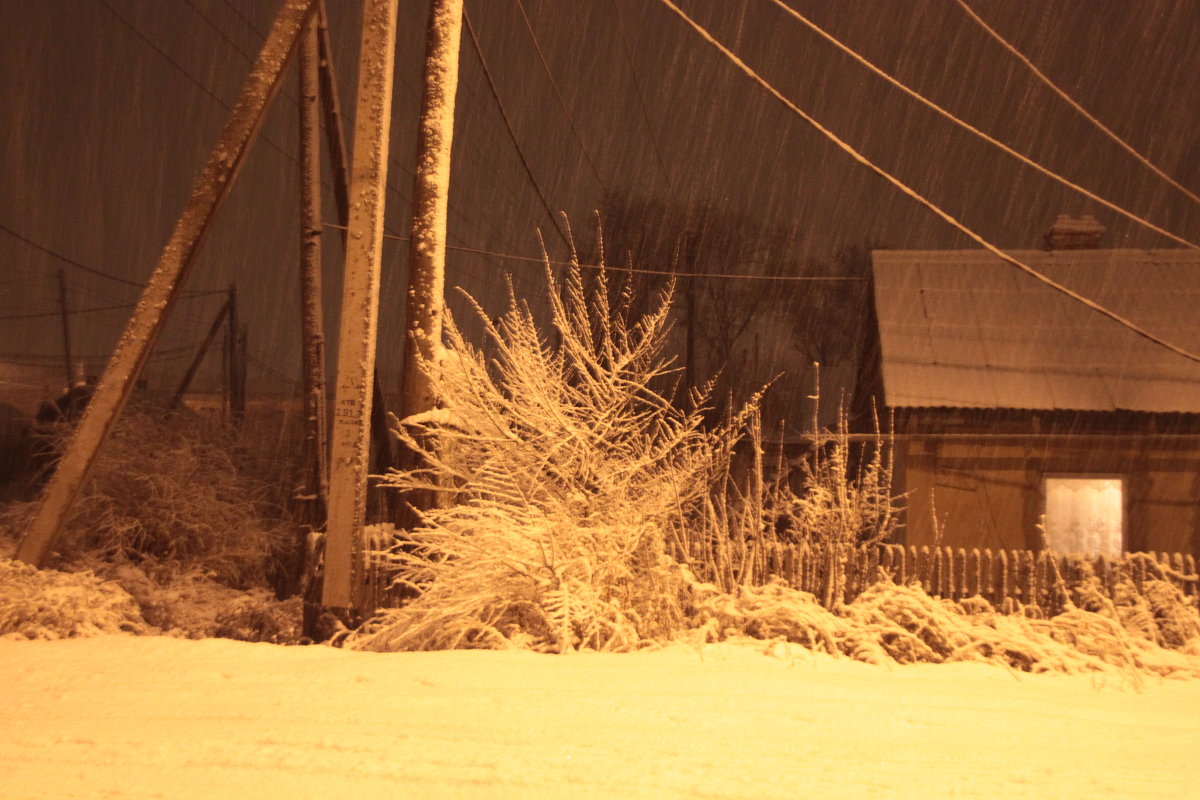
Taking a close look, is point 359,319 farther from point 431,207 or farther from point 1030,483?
point 1030,483

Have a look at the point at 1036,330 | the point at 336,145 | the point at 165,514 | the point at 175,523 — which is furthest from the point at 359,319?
the point at 1036,330

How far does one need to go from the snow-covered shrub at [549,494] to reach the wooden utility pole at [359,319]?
0.34 metres

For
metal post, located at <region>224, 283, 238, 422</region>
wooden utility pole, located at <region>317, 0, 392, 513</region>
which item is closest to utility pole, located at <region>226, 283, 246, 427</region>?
metal post, located at <region>224, 283, 238, 422</region>

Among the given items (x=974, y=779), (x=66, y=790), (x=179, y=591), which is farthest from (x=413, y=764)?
(x=179, y=591)

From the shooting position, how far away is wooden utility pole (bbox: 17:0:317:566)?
777 centimetres

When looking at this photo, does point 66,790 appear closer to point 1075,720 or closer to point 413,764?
point 413,764

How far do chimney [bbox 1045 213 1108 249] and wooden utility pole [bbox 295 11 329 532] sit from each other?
1514cm

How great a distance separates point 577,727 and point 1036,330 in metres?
15.7

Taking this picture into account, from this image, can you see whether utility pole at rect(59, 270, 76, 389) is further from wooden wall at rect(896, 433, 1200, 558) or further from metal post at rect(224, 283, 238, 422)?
wooden wall at rect(896, 433, 1200, 558)

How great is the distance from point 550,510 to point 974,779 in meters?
3.69

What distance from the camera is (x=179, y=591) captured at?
15102mm

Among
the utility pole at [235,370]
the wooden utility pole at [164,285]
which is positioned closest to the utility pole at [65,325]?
the utility pole at [235,370]

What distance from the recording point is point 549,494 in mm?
7168

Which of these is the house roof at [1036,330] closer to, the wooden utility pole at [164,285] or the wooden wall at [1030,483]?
the wooden wall at [1030,483]
